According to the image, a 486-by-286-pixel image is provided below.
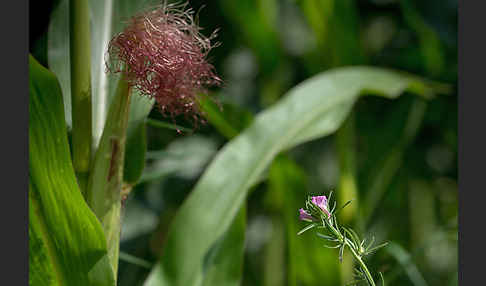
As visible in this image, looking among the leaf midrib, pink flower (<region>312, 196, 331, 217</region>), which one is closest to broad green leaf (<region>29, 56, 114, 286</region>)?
the leaf midrib

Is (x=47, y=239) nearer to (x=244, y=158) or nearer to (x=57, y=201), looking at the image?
(x=57, y=201)

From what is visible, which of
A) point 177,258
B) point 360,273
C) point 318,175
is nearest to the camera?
point 360,273

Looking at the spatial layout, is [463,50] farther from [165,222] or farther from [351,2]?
[165,222]

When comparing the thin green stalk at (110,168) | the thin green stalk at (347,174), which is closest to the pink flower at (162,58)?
the thin green stalk at (110,168)

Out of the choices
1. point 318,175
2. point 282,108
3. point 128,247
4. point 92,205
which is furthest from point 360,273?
point 318,175

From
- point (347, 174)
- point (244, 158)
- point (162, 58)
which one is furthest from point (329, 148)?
point (162, 58)

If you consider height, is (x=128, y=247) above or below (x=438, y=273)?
above

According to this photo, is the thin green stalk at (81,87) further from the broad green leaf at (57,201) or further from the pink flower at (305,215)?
the pink flower at (305,215)
